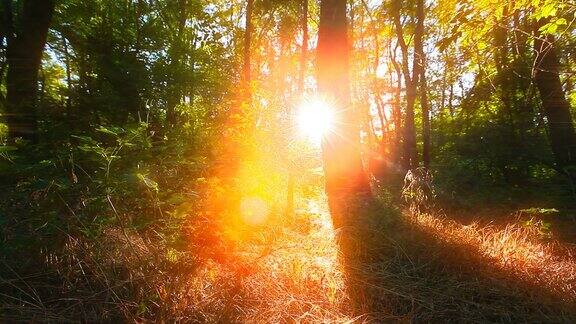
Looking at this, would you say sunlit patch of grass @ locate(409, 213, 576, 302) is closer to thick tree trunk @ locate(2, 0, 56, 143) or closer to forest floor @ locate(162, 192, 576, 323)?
forest floor @ locate(162, 192, 576, 323)

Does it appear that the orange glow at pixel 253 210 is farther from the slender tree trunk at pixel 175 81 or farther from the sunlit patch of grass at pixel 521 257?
the slender tree trunk at pixel 175 81

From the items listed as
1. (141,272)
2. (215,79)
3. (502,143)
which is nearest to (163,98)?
(215,79)

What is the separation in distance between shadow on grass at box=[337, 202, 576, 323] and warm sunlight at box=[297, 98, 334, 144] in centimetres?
331

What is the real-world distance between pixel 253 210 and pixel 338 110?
3011mm

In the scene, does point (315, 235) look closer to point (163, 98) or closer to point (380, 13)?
point (163, 98)

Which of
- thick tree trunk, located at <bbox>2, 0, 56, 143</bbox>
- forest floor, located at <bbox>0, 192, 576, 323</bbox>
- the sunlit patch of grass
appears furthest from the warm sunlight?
thick tree trunk, located at <bbox>2, 0, 56, 143</bbox>

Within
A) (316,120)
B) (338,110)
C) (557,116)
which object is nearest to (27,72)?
(316,120)

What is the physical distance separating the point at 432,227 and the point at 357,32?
2207cm

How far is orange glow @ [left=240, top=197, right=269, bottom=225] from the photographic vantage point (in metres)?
5.69

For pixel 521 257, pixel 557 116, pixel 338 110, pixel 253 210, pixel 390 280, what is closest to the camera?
pixel 390 280

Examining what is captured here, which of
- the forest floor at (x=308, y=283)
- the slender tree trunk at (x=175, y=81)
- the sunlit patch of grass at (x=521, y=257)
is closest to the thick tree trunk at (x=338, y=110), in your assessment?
the sunlit patch of grass at (x=521, y=257)

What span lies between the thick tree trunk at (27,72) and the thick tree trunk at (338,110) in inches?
226

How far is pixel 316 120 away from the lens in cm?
801

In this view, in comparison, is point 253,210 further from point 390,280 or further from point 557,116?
point 557,116
